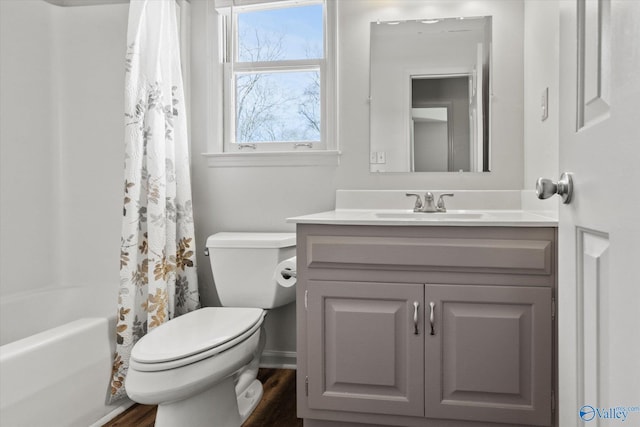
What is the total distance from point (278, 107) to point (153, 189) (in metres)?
0.81

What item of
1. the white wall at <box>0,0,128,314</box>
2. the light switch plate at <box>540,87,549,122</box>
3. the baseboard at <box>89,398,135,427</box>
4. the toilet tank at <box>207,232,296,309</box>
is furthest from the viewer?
the white wall at <box>0,0,128,314</box>

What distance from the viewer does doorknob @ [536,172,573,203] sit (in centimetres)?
77

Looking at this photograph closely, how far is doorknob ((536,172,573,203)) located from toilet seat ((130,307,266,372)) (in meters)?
1.15

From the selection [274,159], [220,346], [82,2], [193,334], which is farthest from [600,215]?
[82,2]

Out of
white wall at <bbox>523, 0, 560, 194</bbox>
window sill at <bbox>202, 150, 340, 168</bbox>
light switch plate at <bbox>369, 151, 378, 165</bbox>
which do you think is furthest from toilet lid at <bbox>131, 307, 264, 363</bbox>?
white wall at <bbox>523, 0, 560, 194</bbox>

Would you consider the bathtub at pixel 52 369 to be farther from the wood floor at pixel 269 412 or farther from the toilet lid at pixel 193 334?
the toilet lid at pixel 193 334

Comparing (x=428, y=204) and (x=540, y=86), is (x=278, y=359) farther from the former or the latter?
(x=540, y=86)

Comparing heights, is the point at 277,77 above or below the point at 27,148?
above

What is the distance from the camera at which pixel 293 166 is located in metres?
2.40

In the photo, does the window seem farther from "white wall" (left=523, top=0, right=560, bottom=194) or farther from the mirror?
"white wall" (left=523, top=0, right=560, bottom=194)

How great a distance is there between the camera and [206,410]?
5.32 ft

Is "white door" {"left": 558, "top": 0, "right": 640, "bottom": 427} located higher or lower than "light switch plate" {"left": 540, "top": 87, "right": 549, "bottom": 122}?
lower

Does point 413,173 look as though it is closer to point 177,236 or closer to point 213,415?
Answer: point 177,236

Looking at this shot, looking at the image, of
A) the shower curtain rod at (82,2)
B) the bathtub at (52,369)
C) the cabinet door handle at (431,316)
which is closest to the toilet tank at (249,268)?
the bathtub at (52,369)
